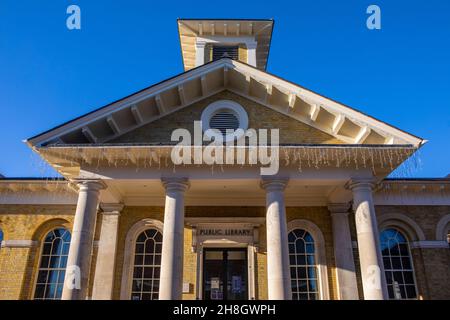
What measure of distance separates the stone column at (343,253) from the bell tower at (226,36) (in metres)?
7.29

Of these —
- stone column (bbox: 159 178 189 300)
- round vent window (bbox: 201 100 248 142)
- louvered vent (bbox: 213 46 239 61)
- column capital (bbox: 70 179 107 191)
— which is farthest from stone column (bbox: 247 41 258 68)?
column capital (bbox: 70 179 107 191)

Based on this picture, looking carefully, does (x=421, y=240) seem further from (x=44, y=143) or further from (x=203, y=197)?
(x=44, y=143)

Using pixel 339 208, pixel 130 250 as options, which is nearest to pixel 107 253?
pixel 130 250

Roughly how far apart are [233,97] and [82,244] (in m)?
6.32

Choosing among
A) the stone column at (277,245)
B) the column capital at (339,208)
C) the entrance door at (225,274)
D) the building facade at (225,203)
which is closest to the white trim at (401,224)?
the building facade at (225,203)

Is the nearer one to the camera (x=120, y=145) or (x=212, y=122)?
(x=120, y=145)

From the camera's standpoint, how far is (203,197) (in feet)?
43.1

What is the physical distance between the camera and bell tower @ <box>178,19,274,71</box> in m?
16.5

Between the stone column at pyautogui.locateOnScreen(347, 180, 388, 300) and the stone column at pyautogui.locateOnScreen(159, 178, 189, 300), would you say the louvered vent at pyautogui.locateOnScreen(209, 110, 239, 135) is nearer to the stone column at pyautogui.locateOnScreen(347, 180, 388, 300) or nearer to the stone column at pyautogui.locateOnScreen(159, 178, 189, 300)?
the stone column at pyautogui.locateOnScreen(159, 178, 189, 300)

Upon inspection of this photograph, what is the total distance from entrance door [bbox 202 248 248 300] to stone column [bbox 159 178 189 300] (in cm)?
337

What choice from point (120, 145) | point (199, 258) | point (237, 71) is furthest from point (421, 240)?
point (120, 145)

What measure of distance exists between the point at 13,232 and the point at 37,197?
1.41 m

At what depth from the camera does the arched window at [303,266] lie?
1264 centimetres
